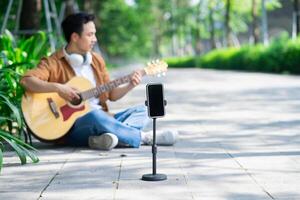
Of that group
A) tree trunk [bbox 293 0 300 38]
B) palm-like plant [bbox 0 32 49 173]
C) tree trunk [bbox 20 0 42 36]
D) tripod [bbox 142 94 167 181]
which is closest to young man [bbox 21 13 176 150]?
palm-like plant [bbox 0 32 49 173]

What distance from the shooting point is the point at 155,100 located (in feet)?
15.2

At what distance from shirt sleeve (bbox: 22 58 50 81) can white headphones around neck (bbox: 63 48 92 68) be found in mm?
212

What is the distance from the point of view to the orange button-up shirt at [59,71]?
645cm

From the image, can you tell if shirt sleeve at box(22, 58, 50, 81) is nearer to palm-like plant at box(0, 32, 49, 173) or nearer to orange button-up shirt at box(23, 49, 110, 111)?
orange button-up shirt at box(23, 49, 110, 111)

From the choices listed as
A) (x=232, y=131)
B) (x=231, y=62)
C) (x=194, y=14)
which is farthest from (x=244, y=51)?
(x=232, y=131)

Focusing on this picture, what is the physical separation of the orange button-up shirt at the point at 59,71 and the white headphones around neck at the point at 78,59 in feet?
0.16

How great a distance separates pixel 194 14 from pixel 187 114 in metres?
45.8

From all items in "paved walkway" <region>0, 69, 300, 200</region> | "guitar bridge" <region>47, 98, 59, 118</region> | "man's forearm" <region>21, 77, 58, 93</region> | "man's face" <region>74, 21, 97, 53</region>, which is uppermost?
"man's face" <region>74, 21, 97, 53</region>

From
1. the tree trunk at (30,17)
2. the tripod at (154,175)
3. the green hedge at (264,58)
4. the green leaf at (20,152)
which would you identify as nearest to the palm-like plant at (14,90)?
the green leaf at (20,152)

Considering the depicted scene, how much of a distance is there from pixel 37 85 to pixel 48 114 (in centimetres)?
30

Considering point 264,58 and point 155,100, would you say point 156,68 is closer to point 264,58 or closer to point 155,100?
point 155,100

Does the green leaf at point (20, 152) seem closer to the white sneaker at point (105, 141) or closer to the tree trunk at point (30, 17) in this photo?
the white sneaker at point (105, 141)

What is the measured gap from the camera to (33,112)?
21.0 feet

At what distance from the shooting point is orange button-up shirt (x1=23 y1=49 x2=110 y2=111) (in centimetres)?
A: 645
